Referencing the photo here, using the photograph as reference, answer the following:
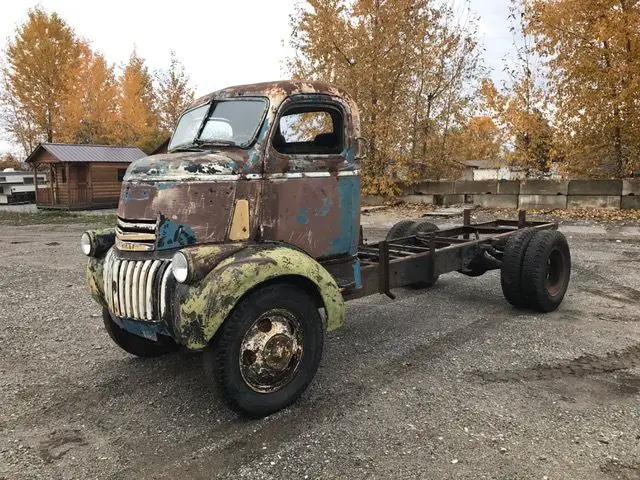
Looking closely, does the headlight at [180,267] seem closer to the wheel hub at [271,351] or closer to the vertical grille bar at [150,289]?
the vertical grille bar at [150,289]

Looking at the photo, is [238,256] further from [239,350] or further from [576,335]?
[576,335]

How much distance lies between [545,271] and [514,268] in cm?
35

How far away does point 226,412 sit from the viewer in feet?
11.8

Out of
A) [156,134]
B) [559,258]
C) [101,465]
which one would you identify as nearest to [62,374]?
[101,465]

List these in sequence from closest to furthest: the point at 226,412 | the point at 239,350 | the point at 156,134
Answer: the point at 239,350
the point at 226,412
the point at 156,134

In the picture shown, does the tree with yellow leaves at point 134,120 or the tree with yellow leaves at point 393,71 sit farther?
the tree with yellow leaves at point 134,120

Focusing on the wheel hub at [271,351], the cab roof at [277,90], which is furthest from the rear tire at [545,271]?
the wheel hub at [271,351]

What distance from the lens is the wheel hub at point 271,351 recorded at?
341 centimetres

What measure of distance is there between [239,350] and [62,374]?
2.02 metres

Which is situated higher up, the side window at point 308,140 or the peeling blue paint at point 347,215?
the side window at point 308,140

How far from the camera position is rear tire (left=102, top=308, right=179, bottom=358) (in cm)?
438

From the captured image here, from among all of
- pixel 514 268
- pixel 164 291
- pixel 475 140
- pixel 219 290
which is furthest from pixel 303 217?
pixel 475 140

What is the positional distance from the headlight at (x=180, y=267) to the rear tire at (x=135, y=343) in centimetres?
130

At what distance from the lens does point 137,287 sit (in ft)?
11.5
